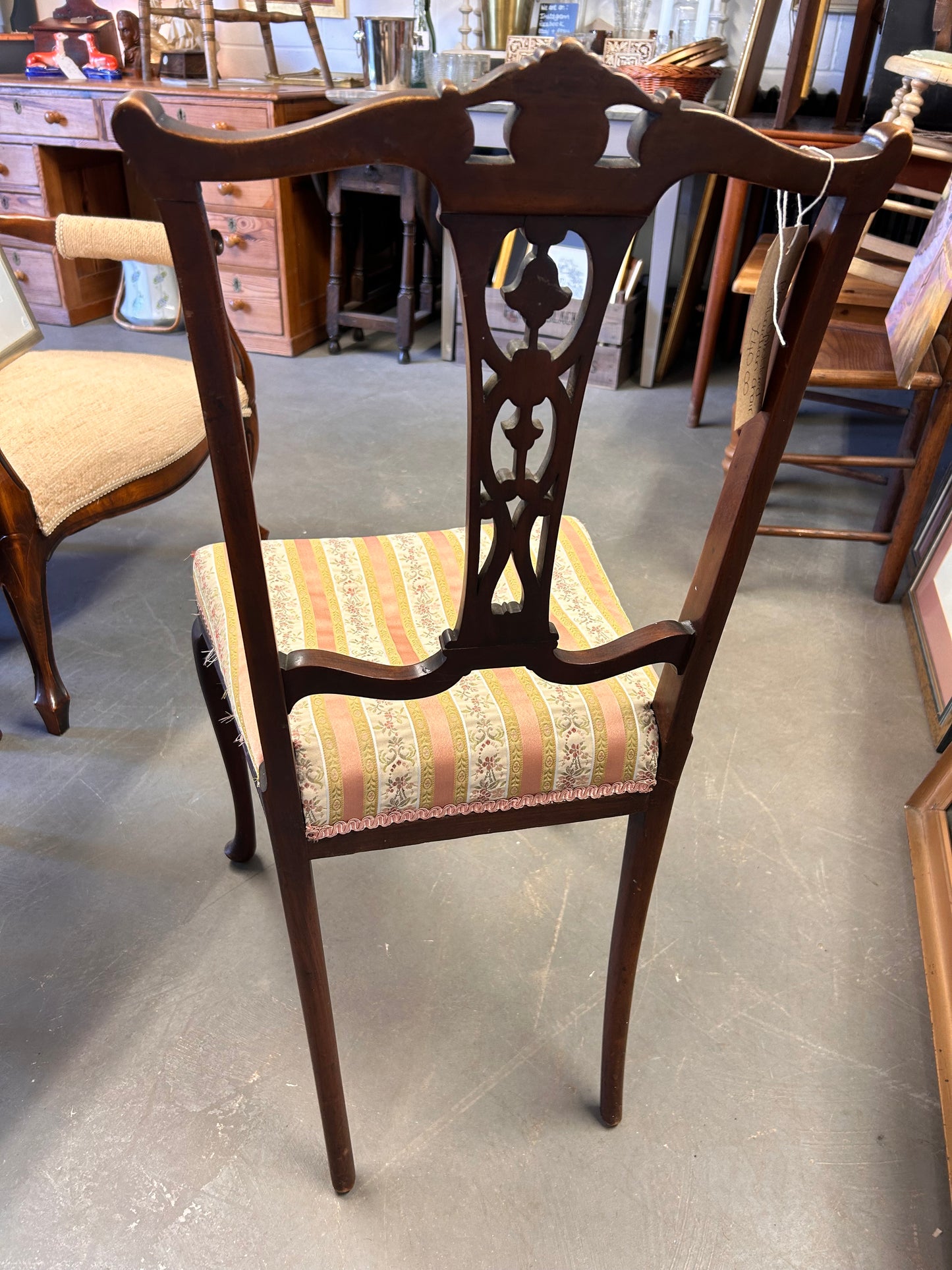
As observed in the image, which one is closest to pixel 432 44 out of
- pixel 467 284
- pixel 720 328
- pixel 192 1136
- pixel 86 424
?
pixel 720 328

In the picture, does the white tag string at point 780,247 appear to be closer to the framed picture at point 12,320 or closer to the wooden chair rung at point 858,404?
the framed picture at point 12,320

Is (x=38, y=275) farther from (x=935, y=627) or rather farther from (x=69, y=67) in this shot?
(x=935, y=627)

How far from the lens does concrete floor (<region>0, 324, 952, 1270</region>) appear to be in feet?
3.20

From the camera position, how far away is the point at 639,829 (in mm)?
928

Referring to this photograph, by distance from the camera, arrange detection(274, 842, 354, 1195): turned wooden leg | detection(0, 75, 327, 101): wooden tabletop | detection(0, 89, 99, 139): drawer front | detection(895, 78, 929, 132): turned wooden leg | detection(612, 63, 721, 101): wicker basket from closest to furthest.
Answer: detection(274, 842, 354, 1195): turned wooden leg → detection(895, 78, 929, 132): turned wooden leg → detection(612, 63, 721, 101): wicker basket → detection(0, 75, 327, 101): wooden tabletop → detection(0, 89, 99, 139): drawer front

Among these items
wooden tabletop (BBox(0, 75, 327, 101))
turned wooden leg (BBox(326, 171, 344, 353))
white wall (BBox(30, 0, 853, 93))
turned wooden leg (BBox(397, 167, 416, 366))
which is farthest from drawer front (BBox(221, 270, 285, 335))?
white wall (BBox(30, 0, 853, 93))

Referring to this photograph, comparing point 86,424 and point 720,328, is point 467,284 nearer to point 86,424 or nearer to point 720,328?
point 86,424

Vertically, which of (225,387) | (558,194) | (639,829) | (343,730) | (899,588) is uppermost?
(558,194)

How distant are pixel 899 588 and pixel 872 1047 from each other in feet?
4.05

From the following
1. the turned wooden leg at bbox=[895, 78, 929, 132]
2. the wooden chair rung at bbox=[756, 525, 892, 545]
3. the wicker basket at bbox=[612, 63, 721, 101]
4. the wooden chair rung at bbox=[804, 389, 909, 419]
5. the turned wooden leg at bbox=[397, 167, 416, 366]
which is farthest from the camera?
the turned wooden leg at bbox=[397, 167, 416, 366]

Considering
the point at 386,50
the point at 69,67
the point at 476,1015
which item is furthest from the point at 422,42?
the point at 476,1015

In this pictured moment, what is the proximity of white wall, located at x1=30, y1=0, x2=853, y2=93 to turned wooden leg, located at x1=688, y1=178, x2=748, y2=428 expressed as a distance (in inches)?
34.3

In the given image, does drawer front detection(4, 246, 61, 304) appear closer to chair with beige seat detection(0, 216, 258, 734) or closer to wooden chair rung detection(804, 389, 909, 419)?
chair with beige seat detection(0, 216, 258, 734)

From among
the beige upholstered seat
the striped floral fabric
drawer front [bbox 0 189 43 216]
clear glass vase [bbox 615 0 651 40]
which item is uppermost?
clear glass vase [bbox 615 0 651 40]
